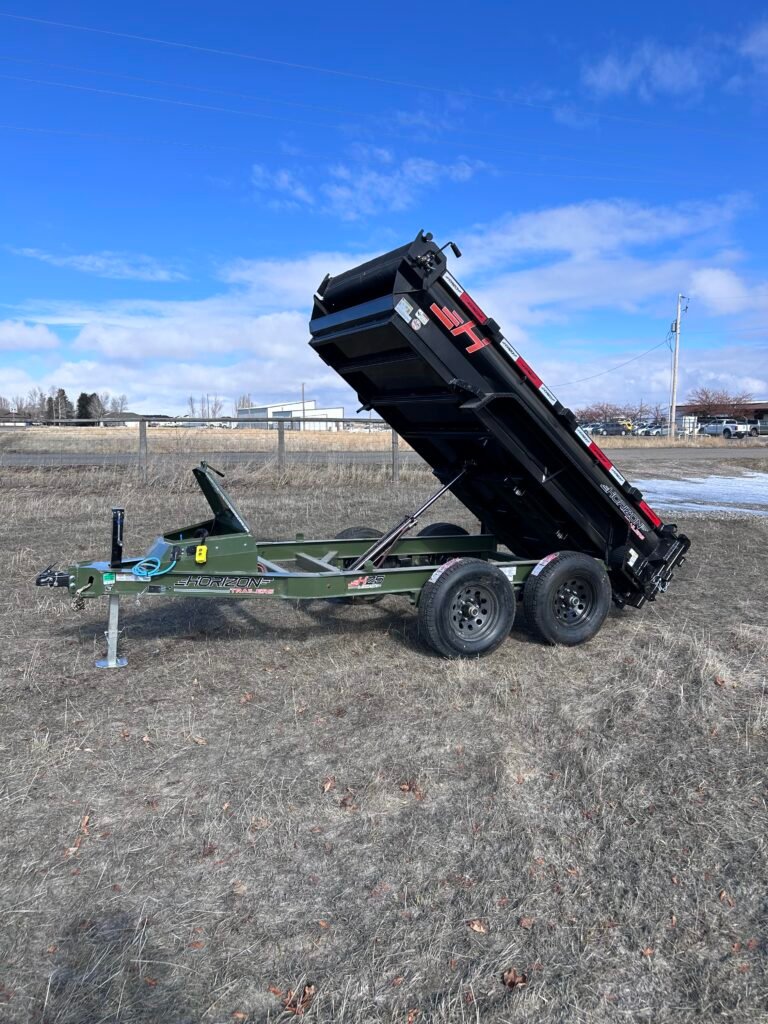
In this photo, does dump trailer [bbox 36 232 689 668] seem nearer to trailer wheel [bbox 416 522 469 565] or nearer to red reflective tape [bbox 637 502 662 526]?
red reflective tape [bbox 637 502 662 526]

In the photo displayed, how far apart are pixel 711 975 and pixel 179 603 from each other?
5.44 metres

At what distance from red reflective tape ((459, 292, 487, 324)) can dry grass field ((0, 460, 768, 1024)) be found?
235cm

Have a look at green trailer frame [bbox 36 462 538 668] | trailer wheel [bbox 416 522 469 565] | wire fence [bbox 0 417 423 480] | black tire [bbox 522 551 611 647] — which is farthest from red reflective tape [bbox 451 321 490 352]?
wire fence [bbox 0 417 423 480]

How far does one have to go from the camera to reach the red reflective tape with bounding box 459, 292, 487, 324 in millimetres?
4910

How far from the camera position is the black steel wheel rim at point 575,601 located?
5.79 m

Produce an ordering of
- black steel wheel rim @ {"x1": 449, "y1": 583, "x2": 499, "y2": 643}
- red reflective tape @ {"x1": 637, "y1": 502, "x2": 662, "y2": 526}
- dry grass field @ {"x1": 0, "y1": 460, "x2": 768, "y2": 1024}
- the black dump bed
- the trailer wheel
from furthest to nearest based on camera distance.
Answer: the trailer wheel
red reflective tape @ {"x1": 637, "y1": 502, "x2": 662, "y2": 526}
black steel wheel rim @ {"x1": 449, "y1": 583, "x2": 499, "y2": 643}
the black dump bed
dry grass field @ {"x1": 0, "y1": 460, "x2": 768, "y2": 1024}

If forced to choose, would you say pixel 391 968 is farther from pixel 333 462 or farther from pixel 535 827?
pixel 333 462

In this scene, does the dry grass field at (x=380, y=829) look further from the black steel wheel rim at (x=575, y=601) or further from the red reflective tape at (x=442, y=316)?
the red reflective tape at (x=442, y=316)

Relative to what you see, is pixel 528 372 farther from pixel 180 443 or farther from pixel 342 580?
pixel 180 443

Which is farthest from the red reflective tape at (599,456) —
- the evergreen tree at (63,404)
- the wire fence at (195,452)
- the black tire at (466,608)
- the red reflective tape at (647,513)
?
the evergreen tree at (63,404)

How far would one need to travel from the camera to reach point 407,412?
6.21m

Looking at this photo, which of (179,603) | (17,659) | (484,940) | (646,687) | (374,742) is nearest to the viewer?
(484,940)

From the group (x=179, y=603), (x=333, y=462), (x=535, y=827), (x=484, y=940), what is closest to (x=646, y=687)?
(x=535, y=827)

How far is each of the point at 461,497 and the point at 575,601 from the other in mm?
1508
